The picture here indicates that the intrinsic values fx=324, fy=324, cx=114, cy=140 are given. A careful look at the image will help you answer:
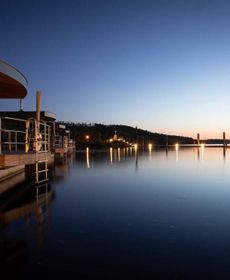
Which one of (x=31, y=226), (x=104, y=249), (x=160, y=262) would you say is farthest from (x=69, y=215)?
(x=160, y=262)

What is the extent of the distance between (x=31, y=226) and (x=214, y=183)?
19.8ft

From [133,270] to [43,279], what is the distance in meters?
0.74

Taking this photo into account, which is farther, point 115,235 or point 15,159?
point 15,159

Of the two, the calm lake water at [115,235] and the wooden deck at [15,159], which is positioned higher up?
the wooden deck at [15,159]

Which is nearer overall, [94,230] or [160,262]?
[160,262]

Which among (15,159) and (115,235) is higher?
(15,159)

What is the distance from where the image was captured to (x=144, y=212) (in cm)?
512

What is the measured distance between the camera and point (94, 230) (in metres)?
4.00

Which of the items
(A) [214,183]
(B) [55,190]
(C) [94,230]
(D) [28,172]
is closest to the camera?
(C) [94,230]

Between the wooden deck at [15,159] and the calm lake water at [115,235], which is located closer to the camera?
the calm lake water at [115,235]

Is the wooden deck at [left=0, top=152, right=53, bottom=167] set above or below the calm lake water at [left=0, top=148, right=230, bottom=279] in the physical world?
above

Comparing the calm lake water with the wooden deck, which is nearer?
the calm lake water

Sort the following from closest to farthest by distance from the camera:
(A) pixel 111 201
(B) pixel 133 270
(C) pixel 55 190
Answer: (B) pixel 133 270, (A) pixel 111 201, (C) pixel 55 190

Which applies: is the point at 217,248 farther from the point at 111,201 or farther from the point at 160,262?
the point at 111,201
